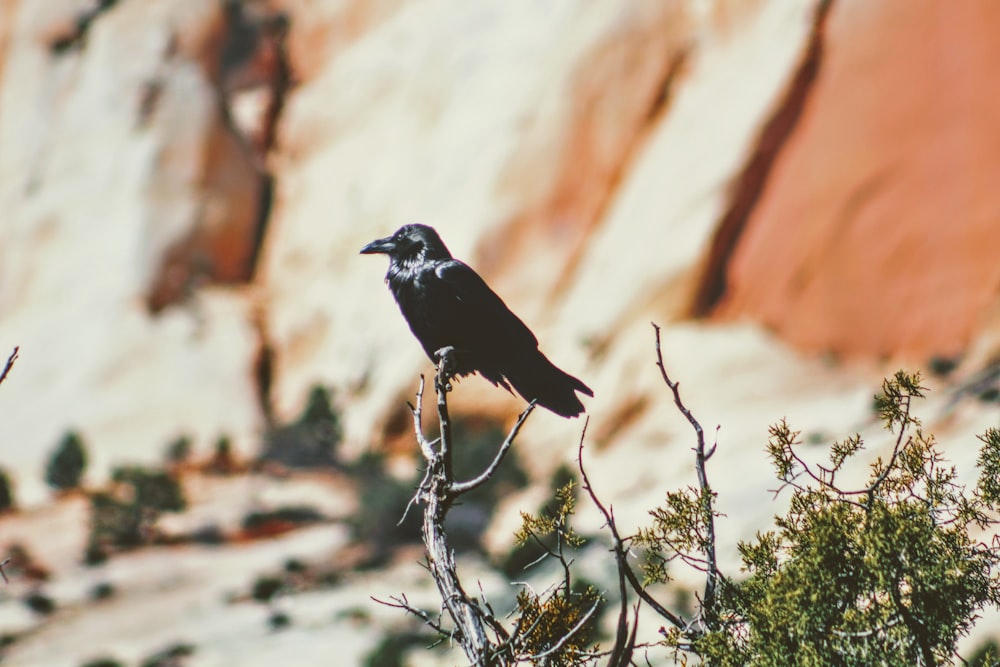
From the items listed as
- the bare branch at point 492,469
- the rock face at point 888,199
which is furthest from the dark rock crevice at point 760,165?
the bare branch at point 492,469

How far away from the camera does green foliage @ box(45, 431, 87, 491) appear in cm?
2069

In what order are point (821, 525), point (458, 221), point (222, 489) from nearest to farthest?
point (821, 525) → point (222, 489) → point (458, 221)

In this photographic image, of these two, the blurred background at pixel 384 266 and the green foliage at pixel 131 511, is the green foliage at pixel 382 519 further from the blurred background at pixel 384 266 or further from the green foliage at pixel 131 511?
the green foliage at pixel 131 511

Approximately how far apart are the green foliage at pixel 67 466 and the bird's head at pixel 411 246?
53.8 feet

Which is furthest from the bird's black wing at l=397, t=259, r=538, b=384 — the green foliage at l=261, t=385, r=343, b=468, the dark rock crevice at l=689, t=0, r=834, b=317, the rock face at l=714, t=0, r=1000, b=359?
the green foliage at l=261, t=385, r=343, b=468

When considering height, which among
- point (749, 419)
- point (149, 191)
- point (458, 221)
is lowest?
point (749, 419)

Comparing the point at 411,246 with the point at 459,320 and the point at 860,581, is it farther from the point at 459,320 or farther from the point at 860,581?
the point at 860,581

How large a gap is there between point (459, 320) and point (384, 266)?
58.3 feet

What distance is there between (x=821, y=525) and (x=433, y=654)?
444 inches

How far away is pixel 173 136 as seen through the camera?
26266 mm

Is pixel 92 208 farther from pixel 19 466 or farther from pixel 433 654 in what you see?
pixel 433 654

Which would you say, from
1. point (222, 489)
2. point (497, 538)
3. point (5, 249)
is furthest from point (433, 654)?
point (5, 249)

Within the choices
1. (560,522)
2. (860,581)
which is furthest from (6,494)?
(860,581)

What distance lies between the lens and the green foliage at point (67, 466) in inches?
814
